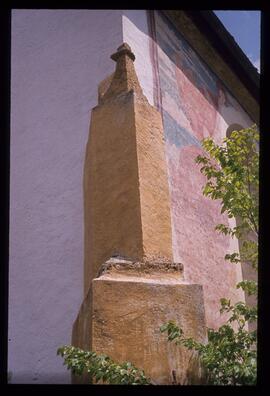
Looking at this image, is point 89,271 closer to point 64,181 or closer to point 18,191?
point 64,181

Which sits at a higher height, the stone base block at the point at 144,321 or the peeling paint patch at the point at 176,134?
the peeling paint patch at the point at 176,134

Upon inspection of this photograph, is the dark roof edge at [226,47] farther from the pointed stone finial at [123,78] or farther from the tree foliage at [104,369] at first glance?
the tree foliage at [104,369]

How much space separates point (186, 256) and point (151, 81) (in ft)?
5.79

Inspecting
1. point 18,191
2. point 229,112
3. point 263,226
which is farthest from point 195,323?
point 229,112

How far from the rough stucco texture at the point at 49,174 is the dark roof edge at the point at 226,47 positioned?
1.88 metres

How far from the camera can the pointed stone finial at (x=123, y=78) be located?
5652mm

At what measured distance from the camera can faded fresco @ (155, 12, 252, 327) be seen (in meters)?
6.65

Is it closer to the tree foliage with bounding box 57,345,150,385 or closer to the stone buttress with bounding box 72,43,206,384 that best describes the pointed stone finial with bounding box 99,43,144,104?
the stone buttress with bounding box 72,43,206,384

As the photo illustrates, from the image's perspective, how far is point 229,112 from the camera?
960 centimetres

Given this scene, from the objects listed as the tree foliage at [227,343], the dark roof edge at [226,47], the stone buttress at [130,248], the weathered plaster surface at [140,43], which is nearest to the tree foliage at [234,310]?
the tree foliage at [227,343]

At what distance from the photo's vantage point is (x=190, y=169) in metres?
7.05

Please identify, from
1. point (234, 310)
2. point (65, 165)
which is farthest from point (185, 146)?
point (234, 310)

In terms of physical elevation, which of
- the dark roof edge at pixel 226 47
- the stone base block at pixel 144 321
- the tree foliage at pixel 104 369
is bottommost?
the tree foliage at pixel 104 369

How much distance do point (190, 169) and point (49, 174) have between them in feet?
4.76
